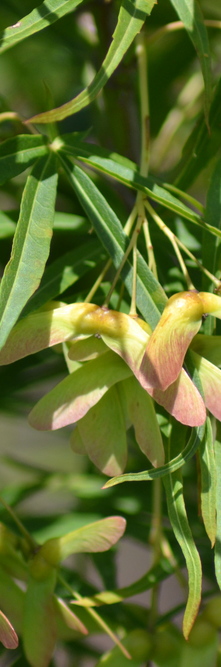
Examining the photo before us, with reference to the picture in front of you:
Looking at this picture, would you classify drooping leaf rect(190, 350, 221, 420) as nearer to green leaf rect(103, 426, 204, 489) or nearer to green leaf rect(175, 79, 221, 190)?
green leaf rect(103, 426, 204, 489)

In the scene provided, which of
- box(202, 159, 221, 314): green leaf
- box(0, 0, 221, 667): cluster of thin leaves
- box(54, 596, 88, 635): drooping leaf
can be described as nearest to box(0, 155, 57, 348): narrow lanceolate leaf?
box(0, 0, 221, 667): cluster of thin leaves

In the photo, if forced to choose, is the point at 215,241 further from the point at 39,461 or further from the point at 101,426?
the point at 39,461

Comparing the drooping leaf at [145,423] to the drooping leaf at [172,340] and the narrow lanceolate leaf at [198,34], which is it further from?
the narrow lanceolate leaf at [198,34]

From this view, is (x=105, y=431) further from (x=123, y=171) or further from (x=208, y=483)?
(x=123, y=171)

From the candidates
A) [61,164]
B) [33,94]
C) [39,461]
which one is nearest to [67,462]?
[39,461]

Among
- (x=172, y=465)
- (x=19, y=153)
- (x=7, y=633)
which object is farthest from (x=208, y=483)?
(x=19, y=153)

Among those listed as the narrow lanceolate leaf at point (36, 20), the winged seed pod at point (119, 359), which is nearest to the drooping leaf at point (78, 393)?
the winged seed pod at point (119, 359)
